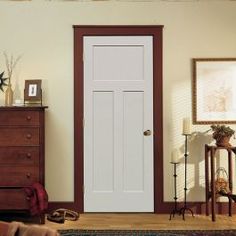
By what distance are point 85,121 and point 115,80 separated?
0.59 metres

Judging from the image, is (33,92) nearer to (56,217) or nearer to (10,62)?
(10,62)

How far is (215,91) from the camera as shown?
4773mm

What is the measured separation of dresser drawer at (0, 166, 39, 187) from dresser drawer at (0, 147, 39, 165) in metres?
0.06

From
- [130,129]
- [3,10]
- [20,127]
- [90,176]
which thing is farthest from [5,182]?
[3,10]

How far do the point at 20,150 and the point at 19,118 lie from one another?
0.34 meters

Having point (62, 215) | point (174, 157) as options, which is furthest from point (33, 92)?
point (174, 157)

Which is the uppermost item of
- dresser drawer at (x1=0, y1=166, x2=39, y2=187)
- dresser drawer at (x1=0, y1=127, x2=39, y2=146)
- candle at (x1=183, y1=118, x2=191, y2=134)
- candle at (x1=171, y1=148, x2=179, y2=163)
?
candle at (x1=183, y1=118, x2=191, y2=134)

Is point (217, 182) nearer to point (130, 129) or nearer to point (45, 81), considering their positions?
point (130, 129)

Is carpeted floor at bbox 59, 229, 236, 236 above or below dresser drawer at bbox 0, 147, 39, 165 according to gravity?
below

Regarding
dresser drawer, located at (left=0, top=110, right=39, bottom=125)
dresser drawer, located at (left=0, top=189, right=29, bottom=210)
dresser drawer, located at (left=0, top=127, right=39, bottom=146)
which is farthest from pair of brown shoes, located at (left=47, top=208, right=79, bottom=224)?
dresser drawer, located at (left=0, top=110, right=39, bottom=125)

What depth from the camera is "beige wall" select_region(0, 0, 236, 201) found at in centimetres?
477

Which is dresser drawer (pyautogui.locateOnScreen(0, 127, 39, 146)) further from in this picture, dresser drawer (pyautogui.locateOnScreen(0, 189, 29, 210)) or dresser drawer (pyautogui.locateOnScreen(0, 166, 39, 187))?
dresser drawer (pyautogui.locateOnScreen(0, 189, 29, 210))

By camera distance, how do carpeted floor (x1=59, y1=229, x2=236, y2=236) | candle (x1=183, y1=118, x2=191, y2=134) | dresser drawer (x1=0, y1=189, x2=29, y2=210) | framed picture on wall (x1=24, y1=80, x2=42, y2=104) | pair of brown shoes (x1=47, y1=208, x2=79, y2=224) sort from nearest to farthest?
carpeted floor (x1=59, y1=229, x2=236, y2=236) < dresser drawer (x1=0, y1=189, x2=29, y2=210) < pair of brown shoes (x1=47, y1=208, x2=79, y2=224) < candle (x1=183, y1=118, x2=191, y2=134) < framed picture on wall (x1=24, y1=80, x2=42, y2=104)

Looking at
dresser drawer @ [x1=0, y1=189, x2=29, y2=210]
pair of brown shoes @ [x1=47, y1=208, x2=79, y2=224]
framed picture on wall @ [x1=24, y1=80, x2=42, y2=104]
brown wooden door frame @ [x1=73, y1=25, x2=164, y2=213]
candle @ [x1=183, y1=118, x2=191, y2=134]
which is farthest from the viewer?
brown wooden door frame @ [x1=73, y1=25, x2=164, y2=213]
